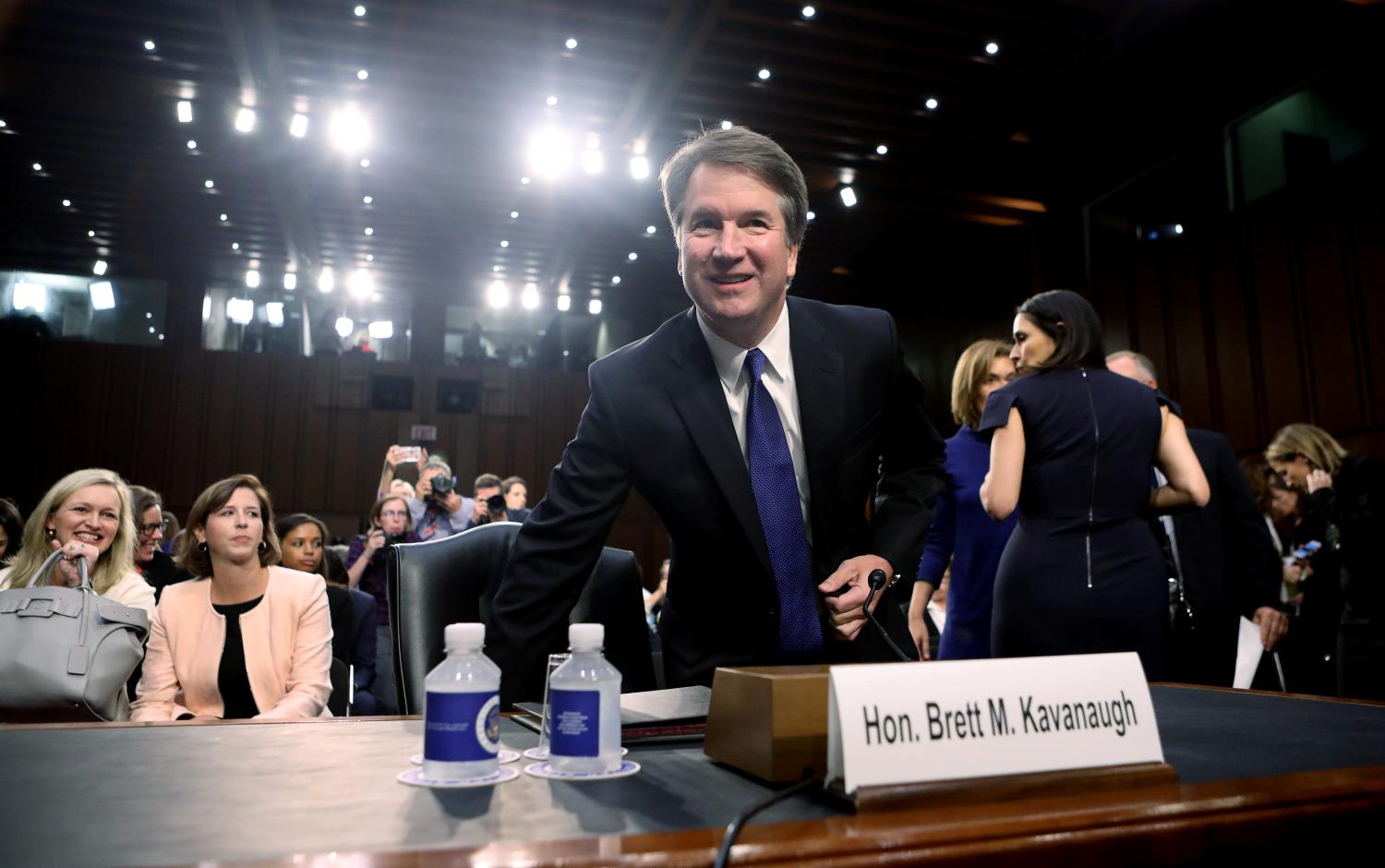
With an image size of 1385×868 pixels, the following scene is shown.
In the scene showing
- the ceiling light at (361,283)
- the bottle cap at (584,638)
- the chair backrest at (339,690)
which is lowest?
the chair backrest at (339,690)

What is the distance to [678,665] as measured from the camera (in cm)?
146

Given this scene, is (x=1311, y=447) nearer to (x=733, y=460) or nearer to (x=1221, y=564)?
(x=1221, y=564)

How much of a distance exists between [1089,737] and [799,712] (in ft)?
0.73

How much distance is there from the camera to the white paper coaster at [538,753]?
871mm

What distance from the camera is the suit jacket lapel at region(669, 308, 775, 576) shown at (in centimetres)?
133

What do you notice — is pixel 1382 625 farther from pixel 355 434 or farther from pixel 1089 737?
pixel 355 434

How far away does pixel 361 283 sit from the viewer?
1185 cm

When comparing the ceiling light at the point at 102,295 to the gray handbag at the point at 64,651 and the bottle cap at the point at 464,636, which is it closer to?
the gray handbag at the point at 64,651

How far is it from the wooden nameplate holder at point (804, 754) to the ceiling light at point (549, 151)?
787 cm

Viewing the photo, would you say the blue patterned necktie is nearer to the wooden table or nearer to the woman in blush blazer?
the wooden table

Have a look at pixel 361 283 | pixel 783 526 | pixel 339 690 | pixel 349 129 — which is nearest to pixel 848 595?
pixel 783 526

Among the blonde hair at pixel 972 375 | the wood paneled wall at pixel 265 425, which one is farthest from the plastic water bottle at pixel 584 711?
the wood paneled wall at pixel 265 425

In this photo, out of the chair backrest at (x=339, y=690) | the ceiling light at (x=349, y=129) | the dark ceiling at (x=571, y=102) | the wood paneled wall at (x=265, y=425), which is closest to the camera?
the chair backrest at (x=339, y=690)

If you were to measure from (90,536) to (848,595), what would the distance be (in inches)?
109
